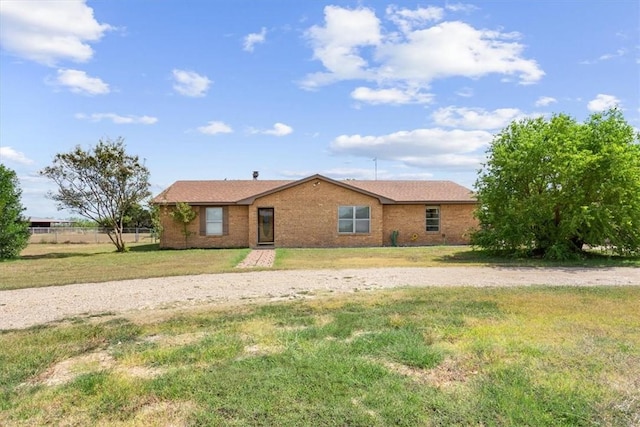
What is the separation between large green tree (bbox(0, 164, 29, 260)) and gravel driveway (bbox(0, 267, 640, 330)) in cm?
1082

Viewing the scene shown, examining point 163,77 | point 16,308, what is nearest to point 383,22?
point 163,77

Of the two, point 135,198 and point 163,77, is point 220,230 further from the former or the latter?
point 163,77

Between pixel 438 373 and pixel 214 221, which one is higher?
pixel 214 221

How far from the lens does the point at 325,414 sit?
3.33 metres

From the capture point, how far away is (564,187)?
14.9 meters

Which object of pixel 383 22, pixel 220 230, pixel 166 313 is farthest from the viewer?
pixel 220 230

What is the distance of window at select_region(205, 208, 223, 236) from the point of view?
74.1ft

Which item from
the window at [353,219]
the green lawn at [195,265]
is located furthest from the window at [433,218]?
the green lawn at [195,265]

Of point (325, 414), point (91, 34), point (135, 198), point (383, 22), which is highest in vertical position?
point (383, 22)

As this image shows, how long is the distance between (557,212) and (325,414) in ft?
48.8

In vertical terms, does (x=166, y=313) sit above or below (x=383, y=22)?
below

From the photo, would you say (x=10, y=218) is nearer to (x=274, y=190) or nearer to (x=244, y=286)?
(x=274, y=190)

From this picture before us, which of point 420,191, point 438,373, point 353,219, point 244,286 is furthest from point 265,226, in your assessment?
point 438,373

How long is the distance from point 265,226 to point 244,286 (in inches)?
528
